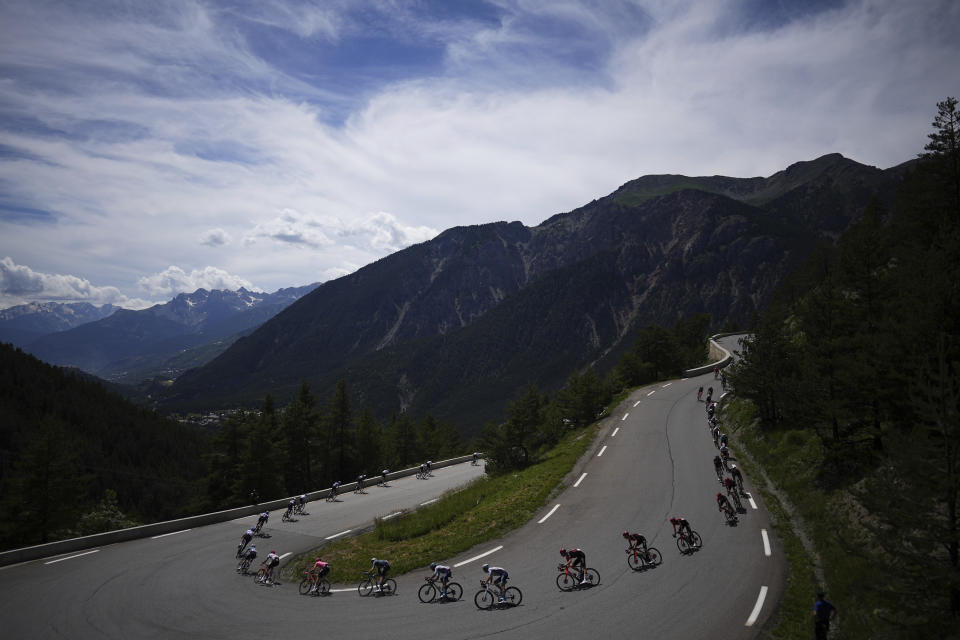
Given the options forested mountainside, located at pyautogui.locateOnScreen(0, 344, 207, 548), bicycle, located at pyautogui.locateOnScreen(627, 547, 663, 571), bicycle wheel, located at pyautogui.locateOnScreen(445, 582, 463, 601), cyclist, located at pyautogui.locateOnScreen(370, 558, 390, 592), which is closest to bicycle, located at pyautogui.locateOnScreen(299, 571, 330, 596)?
cyclist, located at pyautogui.locateOnScreen(370, 558, 390, 592)

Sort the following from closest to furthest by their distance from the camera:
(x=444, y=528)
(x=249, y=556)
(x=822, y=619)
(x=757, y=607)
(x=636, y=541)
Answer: (x=822, y=619)
(x=757, y=607)
(x=636, y=541)
(x=249, y=556)
(x=444, y=528)

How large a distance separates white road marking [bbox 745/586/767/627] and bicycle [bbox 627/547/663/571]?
10.6ft

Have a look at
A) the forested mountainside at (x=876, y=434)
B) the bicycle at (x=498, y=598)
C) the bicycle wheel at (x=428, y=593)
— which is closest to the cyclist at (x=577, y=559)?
the bicycle at (x=498, y=598)

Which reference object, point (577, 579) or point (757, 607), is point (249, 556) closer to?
point (577, 579)

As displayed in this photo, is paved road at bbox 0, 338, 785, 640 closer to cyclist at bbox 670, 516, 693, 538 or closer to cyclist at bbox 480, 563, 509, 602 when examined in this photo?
cyclist at bbox 480, 563, 509, 602

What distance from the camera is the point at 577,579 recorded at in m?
14.9

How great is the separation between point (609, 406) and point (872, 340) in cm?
3340

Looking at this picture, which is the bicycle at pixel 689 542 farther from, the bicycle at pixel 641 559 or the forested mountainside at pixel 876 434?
the forested mountainside at pixel 876 434

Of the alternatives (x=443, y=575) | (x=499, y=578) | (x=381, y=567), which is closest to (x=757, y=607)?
(x=499, y=578)

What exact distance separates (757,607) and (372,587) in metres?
12.5

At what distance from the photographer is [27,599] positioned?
17.0 m

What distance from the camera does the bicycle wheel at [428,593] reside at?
49.5ft

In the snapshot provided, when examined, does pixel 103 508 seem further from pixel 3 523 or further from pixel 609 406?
pixel 609 406

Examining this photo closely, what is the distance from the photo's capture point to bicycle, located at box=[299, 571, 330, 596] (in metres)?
16.8
